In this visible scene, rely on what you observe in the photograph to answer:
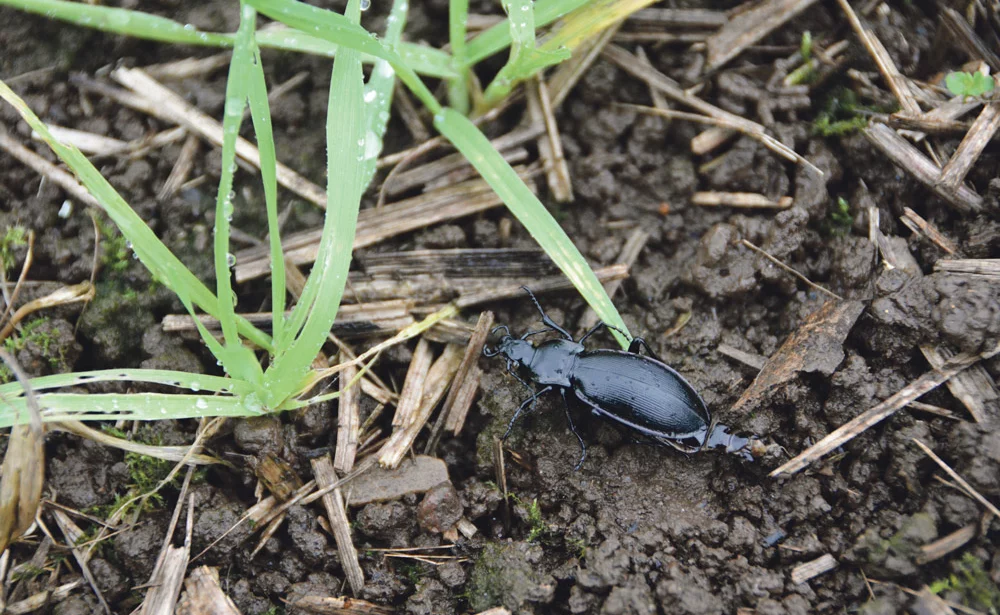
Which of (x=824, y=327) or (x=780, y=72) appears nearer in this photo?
(x=824, y=327)

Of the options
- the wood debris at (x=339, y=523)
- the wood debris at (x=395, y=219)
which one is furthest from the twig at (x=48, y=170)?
the wood debris at (x=339, y=523)

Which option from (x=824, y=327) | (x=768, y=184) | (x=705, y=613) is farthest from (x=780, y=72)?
(x=705, y=613)

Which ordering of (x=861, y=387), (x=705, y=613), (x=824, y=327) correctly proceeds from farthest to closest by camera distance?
(x=824, y=327) < (x=861, y=387) < (x=705, y=613)

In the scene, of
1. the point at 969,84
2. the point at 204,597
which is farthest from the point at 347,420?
the point at 969,84

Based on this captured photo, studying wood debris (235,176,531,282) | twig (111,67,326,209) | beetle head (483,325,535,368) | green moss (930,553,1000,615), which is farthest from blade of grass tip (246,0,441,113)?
green moss (930,553,1000,615)

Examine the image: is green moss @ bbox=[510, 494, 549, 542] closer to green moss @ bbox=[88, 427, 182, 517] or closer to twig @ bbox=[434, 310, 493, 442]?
twig @ bbox=[434, 310, 493, 442]

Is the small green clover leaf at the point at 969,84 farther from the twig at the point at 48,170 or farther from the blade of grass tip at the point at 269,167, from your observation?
the twig at the point at 48,170

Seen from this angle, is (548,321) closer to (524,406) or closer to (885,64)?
(524,406)

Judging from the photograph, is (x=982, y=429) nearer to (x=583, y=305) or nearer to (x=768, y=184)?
(x=768, y=184)
